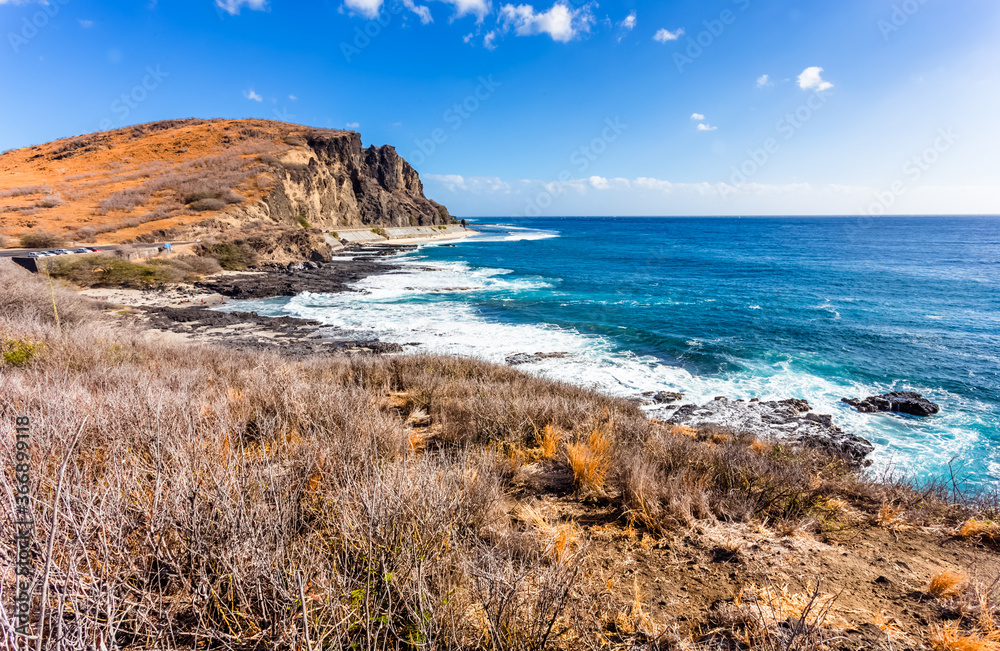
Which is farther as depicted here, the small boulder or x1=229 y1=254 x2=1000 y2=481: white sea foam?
the small boulder

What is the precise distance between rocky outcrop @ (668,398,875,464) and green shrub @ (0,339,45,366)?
10777mm

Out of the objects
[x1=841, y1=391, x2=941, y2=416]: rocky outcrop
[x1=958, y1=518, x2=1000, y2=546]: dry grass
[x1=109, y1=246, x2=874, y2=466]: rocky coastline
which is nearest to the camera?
[x1=958, y1=518, x2=1000, y2=546]: dry grass

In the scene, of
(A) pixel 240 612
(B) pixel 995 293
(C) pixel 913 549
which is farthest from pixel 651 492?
(B) pixel 995 293

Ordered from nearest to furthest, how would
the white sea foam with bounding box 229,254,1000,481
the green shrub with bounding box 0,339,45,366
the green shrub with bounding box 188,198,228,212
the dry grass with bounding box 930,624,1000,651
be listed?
1. the dry grass with bounding box 930,624,1000,651
2. the green shrub with bounding box 0,339,45,366
3. the white sea foam with bounding box 229,254,1000,481
4. the green shrub with bounding box 188,198,228,212

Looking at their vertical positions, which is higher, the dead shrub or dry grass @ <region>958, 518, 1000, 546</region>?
the dead shrub

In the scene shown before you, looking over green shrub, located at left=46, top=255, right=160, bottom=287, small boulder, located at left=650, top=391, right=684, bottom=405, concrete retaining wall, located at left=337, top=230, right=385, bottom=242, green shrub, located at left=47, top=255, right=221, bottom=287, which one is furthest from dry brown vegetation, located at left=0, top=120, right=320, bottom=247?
small boulder, located at left=650, top=391, right=684, bottom=405

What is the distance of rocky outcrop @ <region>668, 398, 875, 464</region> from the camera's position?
7711 millimetres

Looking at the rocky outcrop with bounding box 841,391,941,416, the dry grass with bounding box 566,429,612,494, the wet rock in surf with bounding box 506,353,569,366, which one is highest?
the dry grass with bounding box 566,429,612,494

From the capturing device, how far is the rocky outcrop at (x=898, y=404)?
9375mm

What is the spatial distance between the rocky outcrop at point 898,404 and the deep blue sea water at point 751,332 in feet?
0.79

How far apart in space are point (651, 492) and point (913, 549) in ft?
7.40

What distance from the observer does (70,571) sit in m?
1.45

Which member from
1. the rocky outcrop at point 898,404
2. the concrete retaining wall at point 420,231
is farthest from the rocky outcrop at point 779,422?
the concrete retaining wall at point 420,231

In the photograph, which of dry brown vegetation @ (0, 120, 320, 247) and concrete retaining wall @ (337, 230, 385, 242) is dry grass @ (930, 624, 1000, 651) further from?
concrete retaining wall @ (337, 230, 385, 242)
